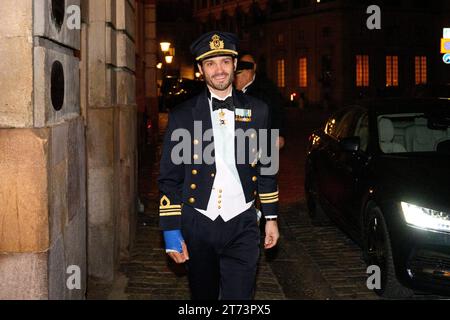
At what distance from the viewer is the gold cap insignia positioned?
3.94m

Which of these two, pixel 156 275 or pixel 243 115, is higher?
pixel 243 115

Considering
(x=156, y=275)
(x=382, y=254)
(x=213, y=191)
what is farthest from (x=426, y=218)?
(x=156, y=275)

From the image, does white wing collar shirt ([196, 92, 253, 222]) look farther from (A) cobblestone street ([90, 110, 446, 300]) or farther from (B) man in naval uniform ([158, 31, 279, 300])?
(A) cobblestone street ([90, 110, 446, 300])

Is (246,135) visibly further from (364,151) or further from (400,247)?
(364,151)

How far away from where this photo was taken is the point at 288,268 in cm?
716

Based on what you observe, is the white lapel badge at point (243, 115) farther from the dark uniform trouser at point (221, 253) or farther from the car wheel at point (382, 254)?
the car wheel at point (382, 254)

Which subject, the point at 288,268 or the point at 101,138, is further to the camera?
the point at 288,268

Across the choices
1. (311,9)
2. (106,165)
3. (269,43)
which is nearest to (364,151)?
(106,165)

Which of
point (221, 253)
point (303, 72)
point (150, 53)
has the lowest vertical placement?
point (221, 253)

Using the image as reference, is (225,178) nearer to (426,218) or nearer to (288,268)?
(426,218)

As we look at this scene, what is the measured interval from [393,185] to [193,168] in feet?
8.64

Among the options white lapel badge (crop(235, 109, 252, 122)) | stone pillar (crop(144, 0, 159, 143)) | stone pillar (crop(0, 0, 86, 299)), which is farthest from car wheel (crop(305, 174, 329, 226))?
stone pillar (crop(144, 0, 159, 143))

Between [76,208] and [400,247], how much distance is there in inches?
105

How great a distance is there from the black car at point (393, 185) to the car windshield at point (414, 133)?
0.01 m
